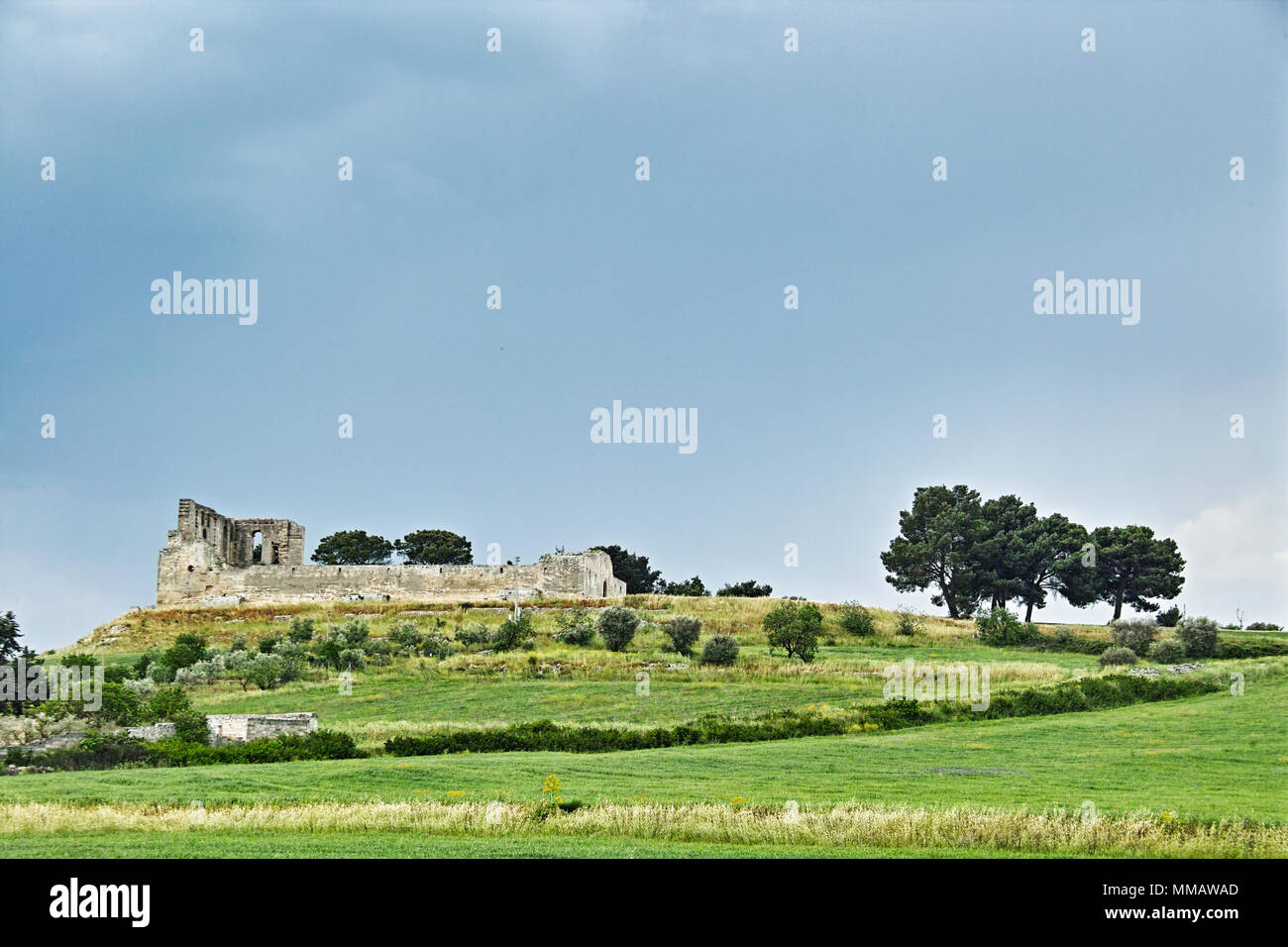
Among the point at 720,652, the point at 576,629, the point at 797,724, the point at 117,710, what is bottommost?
the point at 797,724

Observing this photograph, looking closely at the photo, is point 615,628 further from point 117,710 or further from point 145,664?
point 117,710

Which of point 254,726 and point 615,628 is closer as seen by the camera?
point 254,726

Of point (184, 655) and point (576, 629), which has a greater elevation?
point (576, 629)

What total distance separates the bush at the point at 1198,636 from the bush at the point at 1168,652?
1.23 feet

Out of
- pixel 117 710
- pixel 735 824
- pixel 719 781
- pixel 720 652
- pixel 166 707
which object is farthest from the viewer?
pixel 720 652

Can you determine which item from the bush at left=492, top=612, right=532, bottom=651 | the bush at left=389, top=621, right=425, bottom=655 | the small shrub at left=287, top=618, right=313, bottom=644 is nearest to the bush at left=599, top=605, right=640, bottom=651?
the bush at left=492, top=612, right=532, bottom=651

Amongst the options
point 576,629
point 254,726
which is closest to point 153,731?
point 254,726

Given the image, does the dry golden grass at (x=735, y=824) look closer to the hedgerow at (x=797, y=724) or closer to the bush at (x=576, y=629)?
the hedgerow at (x=797, y=724)

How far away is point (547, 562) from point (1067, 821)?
5147 centimetres

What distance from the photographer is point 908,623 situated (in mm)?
54406

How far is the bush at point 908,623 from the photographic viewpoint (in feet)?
174

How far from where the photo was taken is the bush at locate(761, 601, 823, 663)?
4247 cm

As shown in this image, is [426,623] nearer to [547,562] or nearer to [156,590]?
[547,562]

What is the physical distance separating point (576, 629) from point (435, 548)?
45692 mm
